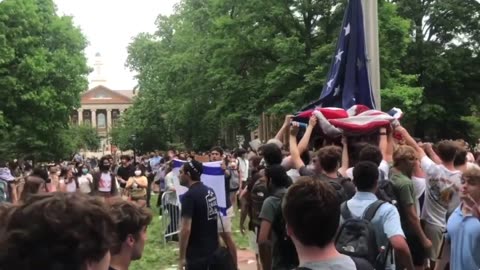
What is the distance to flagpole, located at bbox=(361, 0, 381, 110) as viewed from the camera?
11500 millimetres

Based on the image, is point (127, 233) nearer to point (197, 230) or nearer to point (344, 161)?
point (197, 230)

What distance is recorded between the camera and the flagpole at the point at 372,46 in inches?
453

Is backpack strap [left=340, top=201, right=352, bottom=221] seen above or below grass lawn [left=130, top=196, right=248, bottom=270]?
above

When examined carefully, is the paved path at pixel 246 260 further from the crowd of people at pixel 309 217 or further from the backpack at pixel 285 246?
the backpack at pixel 285 246

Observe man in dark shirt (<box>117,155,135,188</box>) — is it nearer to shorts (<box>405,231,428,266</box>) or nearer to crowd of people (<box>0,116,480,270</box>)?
crowd of people (<box>0,116,480,270</box>)

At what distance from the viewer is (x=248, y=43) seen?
34594mm

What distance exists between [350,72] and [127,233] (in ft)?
26.6

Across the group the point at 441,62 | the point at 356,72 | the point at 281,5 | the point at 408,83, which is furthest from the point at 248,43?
the point at 356,72

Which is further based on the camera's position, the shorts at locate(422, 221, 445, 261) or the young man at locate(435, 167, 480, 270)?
the shorts at locate(422, 221, 445, 261)

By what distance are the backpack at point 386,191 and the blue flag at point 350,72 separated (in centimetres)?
452

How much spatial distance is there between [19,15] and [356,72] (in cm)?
3216

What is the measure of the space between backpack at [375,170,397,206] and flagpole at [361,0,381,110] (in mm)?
5218

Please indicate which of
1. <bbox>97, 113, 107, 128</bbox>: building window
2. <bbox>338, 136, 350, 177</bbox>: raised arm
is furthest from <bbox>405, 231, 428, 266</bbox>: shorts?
<bbox>97, 113, 107, 128</bbox>: building window

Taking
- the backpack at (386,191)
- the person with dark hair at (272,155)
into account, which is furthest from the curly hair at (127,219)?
the person with dark hair at (272,155)
